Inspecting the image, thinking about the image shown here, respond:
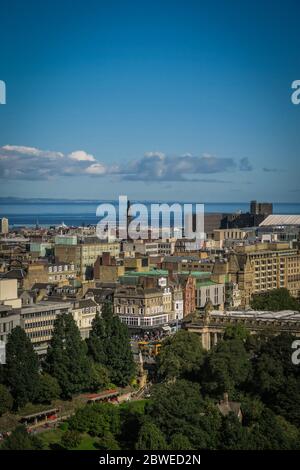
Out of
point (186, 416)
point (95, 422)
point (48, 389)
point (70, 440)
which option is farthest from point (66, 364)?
point (186, 416)

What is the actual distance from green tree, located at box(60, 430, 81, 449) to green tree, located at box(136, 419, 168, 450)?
8.16 ft

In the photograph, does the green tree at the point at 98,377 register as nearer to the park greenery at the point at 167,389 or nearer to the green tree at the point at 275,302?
the park greenery at the point at 167,389

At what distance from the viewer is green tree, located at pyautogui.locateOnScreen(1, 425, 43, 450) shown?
3109 centimetres

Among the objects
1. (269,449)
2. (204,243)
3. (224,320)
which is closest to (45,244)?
(204,243)

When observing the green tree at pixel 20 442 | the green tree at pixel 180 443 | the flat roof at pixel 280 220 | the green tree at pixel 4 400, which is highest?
the flat roof at pixel 280 220

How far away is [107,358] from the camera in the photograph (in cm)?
4225

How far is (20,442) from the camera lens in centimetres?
3123

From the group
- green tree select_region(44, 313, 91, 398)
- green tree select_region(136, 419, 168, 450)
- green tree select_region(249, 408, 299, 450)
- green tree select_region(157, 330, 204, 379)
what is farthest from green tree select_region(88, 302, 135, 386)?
green tree select_region(136, 419, 168, 450)

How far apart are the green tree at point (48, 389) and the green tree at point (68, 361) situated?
451mm

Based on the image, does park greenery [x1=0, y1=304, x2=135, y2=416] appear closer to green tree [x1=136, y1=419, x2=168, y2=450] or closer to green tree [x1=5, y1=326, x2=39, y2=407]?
green tree [x1=5, y1=326, x2=39, y2=407]

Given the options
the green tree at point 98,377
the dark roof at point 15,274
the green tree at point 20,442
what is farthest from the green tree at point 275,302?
the green tree at point 20,442

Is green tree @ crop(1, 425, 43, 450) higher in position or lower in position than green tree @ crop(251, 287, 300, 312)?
lower

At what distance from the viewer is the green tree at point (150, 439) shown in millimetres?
31969
